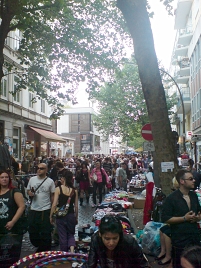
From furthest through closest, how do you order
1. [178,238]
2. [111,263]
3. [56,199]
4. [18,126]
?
[18,126], [56,199], [178,238], [111,263]

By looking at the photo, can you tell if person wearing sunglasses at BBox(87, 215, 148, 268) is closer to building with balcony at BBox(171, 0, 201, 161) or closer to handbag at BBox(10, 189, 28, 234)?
handbag at BBox(10, 189, 28, 234)

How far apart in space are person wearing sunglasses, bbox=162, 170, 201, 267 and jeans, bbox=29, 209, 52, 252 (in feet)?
7.86

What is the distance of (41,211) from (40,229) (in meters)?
0.36

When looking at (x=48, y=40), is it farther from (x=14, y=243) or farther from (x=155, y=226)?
(x=14, y=243)

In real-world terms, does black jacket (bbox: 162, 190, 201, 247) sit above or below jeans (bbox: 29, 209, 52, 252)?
above

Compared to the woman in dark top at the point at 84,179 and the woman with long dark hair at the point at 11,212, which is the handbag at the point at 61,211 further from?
the woman in dark top at the point at 84,179

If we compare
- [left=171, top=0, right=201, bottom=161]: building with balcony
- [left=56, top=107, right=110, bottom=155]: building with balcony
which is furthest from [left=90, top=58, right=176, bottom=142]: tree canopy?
[left=56, top=107, right=110, bottom=155]: building with balcony

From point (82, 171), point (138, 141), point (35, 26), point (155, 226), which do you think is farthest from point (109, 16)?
point (138, 141)

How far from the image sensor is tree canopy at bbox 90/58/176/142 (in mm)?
37656

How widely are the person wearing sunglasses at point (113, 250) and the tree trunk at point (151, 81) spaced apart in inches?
141

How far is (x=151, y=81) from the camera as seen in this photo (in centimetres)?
692

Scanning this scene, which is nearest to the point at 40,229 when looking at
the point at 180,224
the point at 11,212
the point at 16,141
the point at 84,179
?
the point at 11,212

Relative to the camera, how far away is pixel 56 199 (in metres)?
6.63

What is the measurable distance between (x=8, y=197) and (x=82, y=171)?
9.87 metres
